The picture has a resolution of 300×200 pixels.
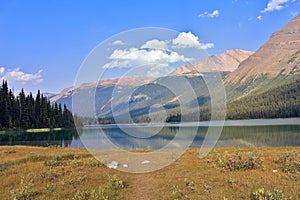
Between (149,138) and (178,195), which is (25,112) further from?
(178,195)

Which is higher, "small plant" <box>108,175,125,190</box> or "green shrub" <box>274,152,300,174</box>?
"green shrub" <box>274,152,300,174</box>

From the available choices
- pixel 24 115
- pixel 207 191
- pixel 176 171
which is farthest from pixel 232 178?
pixel 24 115

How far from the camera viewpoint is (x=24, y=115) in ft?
378

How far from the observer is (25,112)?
116 meters

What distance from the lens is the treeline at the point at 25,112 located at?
104 m

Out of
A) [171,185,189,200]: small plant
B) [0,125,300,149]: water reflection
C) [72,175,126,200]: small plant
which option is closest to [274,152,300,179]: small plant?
[171,185,189,200]: small plant

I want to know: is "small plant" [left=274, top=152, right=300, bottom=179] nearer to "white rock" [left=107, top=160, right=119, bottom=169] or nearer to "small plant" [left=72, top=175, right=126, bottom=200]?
"small plant" [left=72, top=175, right=126, bottom=200]

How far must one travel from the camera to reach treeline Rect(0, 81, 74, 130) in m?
104

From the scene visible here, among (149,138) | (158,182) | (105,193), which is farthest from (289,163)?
(149,138)

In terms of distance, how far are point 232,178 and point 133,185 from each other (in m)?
5.67

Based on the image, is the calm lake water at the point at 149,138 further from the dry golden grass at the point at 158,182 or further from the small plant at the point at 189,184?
the small plant at the point at 189,184

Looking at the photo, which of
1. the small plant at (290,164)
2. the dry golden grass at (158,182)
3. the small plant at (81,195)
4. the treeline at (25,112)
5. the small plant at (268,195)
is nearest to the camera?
the small plant at (268,195)

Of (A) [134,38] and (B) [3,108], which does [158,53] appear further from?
(B) [3,108]

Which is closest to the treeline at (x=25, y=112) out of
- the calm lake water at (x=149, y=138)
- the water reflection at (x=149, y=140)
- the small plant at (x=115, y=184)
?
the calm lake water at (x=149, y=138)
